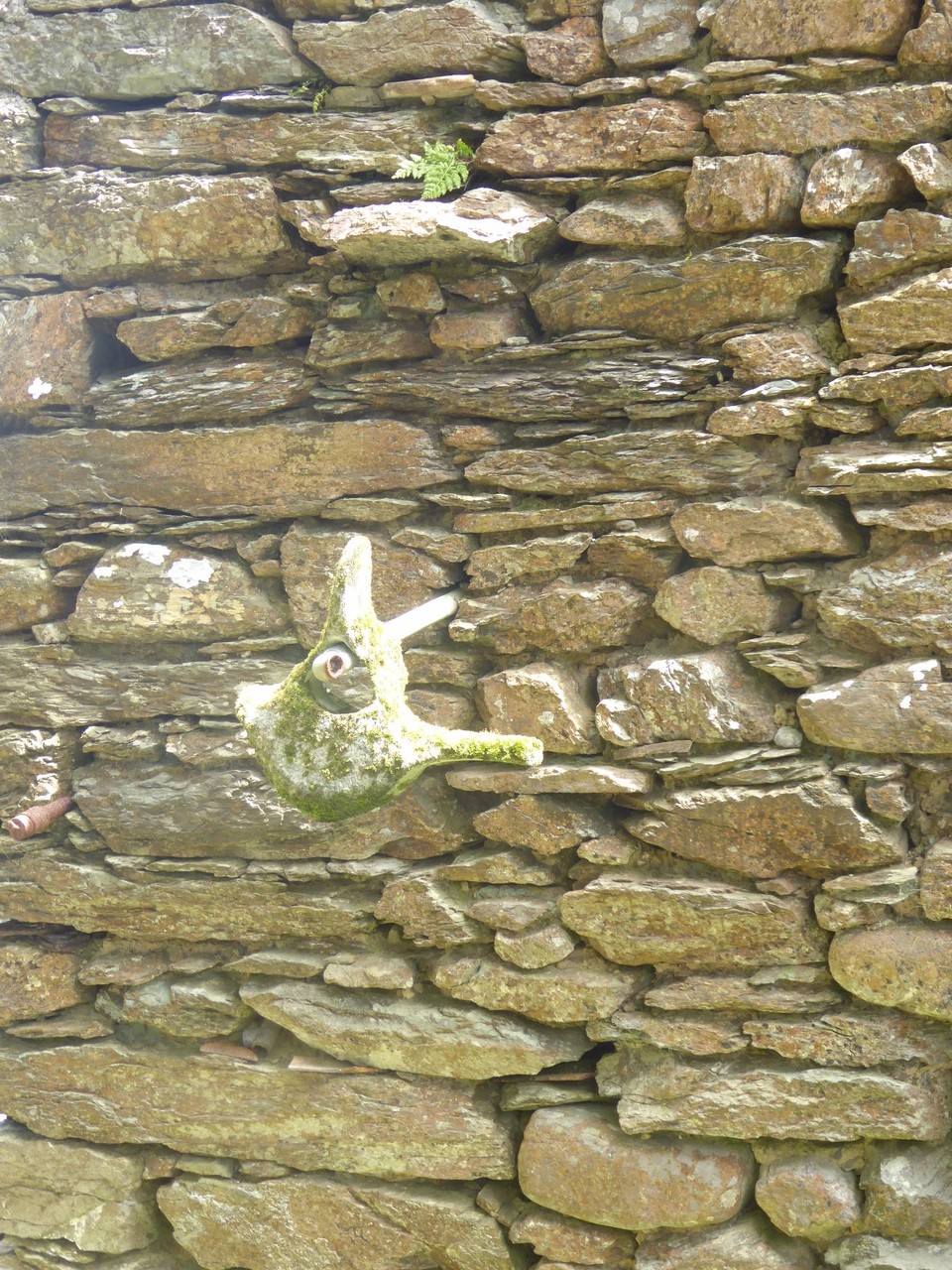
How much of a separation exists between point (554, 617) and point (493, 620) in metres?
0.22

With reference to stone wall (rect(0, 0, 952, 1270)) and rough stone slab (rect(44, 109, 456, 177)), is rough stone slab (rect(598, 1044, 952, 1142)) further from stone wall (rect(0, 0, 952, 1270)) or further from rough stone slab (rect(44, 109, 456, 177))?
rough stone slab (rect(44, 109, 456, 177))

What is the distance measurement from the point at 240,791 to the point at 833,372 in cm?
251

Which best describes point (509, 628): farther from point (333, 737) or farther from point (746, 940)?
point (746, 940)

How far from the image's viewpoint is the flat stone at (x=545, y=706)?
365cm

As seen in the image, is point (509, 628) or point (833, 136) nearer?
point (833, 136)

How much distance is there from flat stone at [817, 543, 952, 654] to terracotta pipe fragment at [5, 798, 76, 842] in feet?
9.48

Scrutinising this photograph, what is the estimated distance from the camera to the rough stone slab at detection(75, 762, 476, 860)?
12.6 ft

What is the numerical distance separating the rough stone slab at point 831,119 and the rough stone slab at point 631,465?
3.15ft

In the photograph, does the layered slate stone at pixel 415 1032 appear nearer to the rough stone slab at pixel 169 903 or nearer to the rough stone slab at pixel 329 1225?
the rough stone slab at pixel 169 903

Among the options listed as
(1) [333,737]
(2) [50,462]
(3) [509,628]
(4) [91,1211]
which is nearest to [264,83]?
(2) [50,462]

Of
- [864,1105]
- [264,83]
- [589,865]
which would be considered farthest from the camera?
[264,83]

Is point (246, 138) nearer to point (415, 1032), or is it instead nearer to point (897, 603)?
point (897, 603)

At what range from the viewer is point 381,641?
2994 millimetres

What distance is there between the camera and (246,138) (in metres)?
3.93
